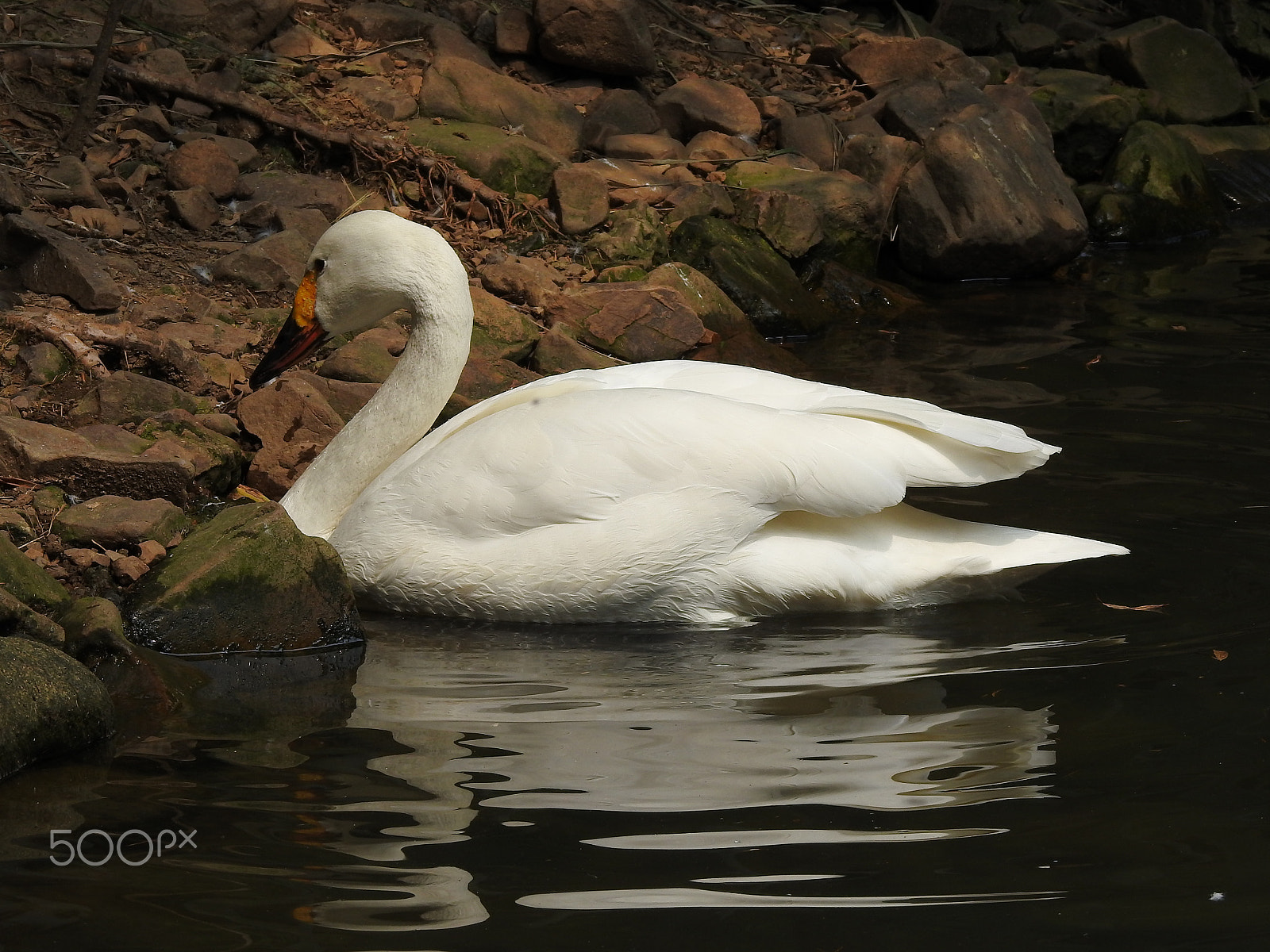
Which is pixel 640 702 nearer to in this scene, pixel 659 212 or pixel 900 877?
pixel 900 877

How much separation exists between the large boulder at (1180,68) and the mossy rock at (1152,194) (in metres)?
1.48

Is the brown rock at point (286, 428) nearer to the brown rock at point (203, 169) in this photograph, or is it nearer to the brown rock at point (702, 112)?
the brown rock at point (203, 169)

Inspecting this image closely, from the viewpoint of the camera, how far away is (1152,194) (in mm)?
10562

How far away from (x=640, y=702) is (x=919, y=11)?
34.5 ft

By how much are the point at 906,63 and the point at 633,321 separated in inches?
192

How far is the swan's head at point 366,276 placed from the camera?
4797 millimetres

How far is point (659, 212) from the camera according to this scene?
338 inches

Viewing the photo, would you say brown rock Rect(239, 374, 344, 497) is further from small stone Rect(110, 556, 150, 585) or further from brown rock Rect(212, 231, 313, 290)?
brown rock Rect(212, 231, 313, 290)

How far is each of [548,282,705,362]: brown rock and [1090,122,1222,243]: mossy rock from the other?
444 cm

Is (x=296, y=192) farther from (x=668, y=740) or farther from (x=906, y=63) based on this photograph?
(x=906, y=63)

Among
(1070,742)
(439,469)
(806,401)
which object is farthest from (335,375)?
(1070,742)

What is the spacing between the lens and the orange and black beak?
5016 millimetres

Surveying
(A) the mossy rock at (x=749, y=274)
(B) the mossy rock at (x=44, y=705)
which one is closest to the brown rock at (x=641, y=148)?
(A) the mossy rock at (x=749, y=274)

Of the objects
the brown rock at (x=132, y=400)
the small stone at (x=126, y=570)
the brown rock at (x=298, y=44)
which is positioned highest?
the brown rock at (x=298, y=44)
